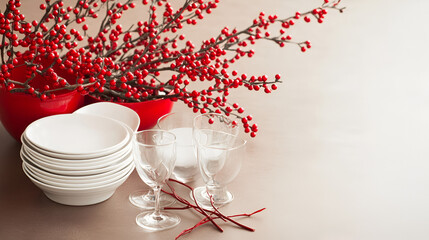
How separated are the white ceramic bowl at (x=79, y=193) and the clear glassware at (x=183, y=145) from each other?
14 centimetres

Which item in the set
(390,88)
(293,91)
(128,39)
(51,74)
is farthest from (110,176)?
(390,88)

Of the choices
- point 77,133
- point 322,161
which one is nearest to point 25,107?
point 77,133

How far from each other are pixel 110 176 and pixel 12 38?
34 centimetres

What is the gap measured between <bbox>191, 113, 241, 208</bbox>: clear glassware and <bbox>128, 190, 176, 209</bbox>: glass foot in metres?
0.06

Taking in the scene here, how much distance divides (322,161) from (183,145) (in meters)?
0.39

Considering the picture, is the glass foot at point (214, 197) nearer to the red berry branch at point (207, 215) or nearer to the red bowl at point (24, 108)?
the red berry branch at point (207, 215)

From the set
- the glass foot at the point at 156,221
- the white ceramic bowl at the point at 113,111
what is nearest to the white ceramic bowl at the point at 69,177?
the glass foot at the point at 156,221

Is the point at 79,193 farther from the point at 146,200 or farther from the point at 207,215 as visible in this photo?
the point at 207,215

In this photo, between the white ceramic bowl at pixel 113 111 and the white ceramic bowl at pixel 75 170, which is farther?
the white ceramic bowl at pixel 113 111

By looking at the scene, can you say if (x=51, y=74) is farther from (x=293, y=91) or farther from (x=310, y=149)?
(x=293, y=91)

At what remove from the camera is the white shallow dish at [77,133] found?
1146mm

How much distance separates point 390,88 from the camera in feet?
6.34

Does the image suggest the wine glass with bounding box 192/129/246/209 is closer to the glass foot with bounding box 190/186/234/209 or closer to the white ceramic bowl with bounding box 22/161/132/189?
the glass foot with bounding box 190/186/234/209

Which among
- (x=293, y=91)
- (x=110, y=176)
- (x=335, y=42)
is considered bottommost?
(x=110, y=176)
